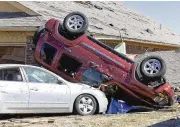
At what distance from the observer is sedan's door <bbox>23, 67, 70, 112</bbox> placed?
10477 mm

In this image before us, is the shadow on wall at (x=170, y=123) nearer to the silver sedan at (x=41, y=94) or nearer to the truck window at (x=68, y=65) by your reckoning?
the silver sedan at (x=41, y=94)

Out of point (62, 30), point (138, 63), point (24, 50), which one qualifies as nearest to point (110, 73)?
point (138, 63)

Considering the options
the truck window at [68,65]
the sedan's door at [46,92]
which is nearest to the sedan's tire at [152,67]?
the truck window at [68,65]

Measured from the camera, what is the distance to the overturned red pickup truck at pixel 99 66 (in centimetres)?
1176

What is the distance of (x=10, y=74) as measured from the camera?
1048 centimetres

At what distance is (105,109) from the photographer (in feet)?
37.2

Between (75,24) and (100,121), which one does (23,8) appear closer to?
(75,24)

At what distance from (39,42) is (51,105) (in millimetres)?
2543

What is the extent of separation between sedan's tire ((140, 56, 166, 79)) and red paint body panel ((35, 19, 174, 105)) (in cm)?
32

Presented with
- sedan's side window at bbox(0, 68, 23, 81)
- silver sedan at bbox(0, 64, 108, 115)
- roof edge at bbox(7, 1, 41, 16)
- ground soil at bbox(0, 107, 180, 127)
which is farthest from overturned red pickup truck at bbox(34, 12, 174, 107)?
roof edge at bbox(7, 1, 41, 16)

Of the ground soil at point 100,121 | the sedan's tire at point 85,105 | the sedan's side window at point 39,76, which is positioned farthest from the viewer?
the sedan's tire at point 85,105

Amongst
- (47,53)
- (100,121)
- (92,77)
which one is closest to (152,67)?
(92,77)

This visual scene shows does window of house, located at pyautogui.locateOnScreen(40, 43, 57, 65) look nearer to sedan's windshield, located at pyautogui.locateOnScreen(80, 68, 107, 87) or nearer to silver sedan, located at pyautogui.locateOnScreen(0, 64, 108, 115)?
sedan's windshield, located at pyautogui.locateOnScreen(80, 68, 107, 87)

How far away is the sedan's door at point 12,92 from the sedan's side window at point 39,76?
0.87ft
